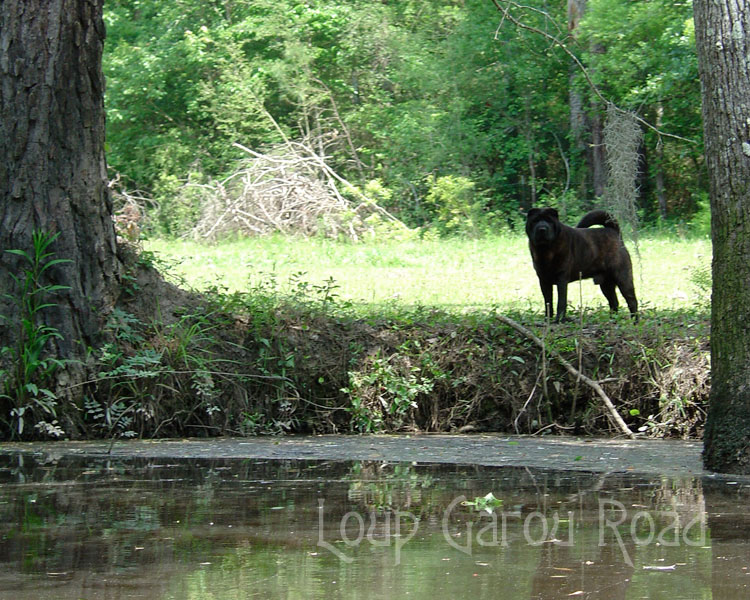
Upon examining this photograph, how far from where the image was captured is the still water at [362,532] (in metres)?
5.00

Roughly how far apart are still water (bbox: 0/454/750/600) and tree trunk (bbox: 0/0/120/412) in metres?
1.96

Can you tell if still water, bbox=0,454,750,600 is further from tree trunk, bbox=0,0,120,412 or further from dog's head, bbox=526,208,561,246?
dog's head, bbox=526,208,561,246

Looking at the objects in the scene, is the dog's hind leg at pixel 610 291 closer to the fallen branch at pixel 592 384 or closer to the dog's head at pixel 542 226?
the dog's head at pixel 542 226

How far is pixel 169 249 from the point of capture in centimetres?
2358

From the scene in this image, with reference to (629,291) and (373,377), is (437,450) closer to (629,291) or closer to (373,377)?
(373,377)

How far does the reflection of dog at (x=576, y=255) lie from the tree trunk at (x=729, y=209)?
11.6ft

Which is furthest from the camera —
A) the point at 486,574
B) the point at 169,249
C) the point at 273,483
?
the point at 169,249

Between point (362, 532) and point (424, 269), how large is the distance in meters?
13.3

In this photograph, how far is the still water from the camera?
5.00m

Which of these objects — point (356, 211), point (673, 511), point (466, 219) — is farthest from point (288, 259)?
point (673, 511)

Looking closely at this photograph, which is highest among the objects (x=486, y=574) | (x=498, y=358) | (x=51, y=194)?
(x=51, y=194)

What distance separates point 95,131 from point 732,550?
6.99m

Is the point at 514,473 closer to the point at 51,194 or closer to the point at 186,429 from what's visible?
the point at 186,429

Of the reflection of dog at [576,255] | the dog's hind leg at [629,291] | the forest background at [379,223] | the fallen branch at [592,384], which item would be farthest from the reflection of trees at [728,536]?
the dog's hind leg at [629,291]
